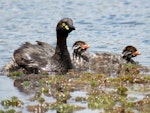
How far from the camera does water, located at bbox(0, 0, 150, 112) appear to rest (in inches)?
1233

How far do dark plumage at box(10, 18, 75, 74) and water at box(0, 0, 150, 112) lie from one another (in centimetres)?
132

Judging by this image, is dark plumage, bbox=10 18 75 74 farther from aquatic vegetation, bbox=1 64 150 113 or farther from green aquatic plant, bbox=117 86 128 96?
green aquatic plant, bbox=117 86 128 96

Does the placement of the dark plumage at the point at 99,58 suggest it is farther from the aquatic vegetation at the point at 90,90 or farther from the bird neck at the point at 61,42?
the aquatic vegetation at the point at 90,90

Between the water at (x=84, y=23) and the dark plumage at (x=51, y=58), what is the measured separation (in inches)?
52.1

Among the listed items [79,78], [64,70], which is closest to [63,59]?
[64,70]

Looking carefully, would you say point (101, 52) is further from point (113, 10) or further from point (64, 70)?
point (113, 10)

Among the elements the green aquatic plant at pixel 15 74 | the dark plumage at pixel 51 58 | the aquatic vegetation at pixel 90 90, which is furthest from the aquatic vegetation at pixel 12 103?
the dark plumage at pixel 51 58

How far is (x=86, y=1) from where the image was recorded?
48.3 meters

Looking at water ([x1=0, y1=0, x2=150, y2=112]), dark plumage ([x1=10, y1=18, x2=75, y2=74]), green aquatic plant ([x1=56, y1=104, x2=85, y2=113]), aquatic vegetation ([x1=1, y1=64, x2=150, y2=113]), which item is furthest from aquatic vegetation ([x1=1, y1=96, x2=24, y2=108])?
dark plumage ([x1=10, y1=18, x2=75, y2=74])

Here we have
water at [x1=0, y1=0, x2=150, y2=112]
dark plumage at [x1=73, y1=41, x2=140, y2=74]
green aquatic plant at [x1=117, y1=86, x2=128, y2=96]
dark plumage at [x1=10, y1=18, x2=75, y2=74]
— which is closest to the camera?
green aquatic plant at [x1=117, y1=86, x2=128, y2=96]

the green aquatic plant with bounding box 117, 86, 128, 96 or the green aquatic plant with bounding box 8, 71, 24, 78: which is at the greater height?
the green aquatic plant with bounding box 117, 86, 128, 96

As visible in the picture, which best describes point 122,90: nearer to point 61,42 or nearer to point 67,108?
point 67,108

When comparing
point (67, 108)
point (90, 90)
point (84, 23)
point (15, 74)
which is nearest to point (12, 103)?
point (67, 108)

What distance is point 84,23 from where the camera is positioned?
127ft
